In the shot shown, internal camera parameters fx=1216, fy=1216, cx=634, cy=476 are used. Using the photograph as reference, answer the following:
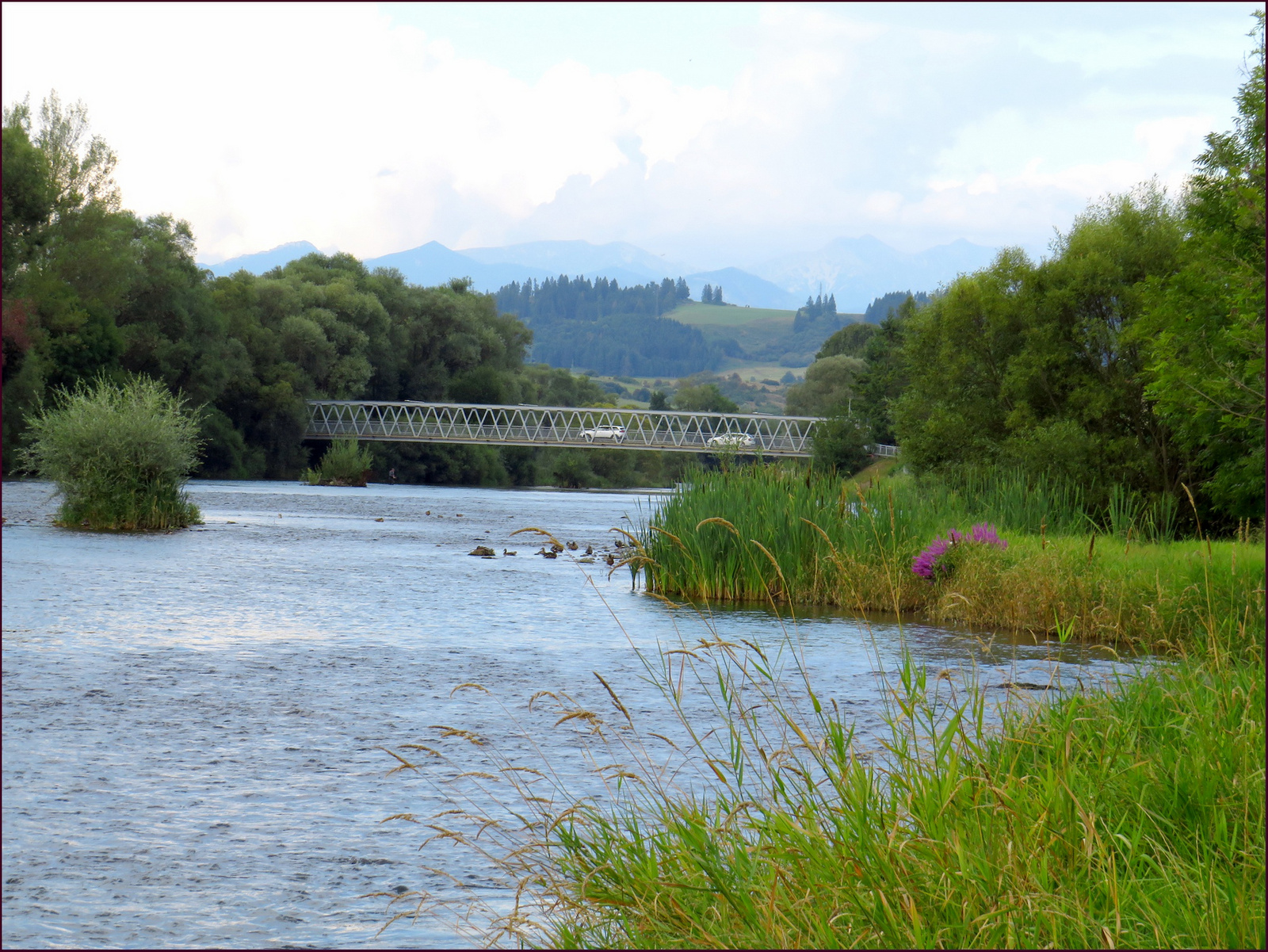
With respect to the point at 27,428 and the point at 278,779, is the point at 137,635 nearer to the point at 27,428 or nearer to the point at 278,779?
the point at 278,779

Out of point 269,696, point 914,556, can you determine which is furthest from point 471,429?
point 269,696

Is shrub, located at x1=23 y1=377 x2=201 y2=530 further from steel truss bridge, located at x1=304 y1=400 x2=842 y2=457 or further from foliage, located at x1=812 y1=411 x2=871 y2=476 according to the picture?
steel truss bridge, located at x1=304 y1=400 x2=842 y2=457

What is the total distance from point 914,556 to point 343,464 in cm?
6402

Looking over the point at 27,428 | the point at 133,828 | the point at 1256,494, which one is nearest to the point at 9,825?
the point at 133,828

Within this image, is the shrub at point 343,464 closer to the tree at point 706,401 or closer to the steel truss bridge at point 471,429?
the steel truss bridge at point 471,429

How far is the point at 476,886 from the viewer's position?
24.3ft

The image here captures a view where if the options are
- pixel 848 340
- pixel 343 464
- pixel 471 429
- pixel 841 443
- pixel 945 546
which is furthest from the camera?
pixel 848 340

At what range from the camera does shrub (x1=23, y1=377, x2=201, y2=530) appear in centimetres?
3538

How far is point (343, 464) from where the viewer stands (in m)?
79.8

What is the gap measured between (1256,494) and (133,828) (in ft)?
78.4

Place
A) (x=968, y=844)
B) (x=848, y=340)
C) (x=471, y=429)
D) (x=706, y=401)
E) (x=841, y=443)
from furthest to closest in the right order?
(x=706, y=401) → (x=848, y=340) → (x=471, y=429) → (x=841, y=443) → (x=968, y=844)

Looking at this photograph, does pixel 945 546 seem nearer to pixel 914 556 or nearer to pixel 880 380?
pixel 914 556

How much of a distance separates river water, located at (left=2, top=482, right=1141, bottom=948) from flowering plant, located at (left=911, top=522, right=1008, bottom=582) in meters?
0.99

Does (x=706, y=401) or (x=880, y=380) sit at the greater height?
(x=880, y=380)
